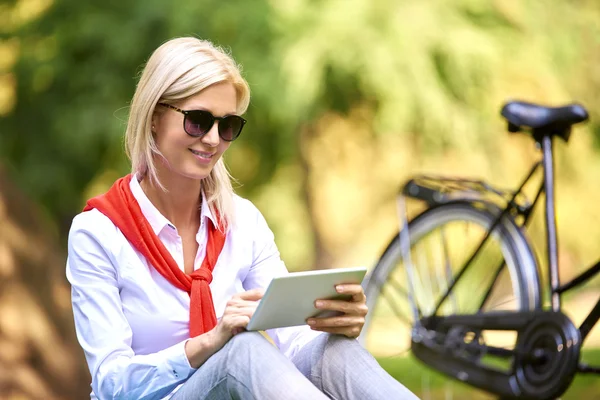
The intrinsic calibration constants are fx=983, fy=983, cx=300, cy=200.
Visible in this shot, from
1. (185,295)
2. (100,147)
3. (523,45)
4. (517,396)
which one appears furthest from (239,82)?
(523,45)

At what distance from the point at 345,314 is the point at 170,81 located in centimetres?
57

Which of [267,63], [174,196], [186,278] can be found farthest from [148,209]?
[267,63]

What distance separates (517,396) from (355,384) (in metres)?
1.11

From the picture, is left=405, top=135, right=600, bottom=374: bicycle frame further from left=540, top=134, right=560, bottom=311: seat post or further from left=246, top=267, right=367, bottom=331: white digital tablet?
left=246, top=267, right=367, bottom=331: white digital tablet

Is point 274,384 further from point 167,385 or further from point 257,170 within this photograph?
point 257,170

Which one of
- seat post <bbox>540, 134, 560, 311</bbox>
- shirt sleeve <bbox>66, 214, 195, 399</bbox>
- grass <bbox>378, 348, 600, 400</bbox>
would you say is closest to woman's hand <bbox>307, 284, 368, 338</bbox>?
shirt sleeve <bbox>66, 214, 195, 399</bbox>

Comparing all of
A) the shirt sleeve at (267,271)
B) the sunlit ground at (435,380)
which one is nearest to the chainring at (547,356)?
the sunlit ground at (435,380)

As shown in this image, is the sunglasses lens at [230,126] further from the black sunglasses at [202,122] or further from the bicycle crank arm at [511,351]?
the bicycle crank arm at [511,351]

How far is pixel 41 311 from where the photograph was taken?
4230 millimetres

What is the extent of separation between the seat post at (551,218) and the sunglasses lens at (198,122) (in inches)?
51.7

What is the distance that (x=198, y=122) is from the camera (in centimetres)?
195

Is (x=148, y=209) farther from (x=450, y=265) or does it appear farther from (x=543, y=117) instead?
(x=450, y=265)

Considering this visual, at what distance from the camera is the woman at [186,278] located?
70.8 inches

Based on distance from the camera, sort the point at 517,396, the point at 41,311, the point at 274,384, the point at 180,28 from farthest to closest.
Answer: the point at 180,28 → the point at 41,311 → the point at 517,396 → the point at 274,384
